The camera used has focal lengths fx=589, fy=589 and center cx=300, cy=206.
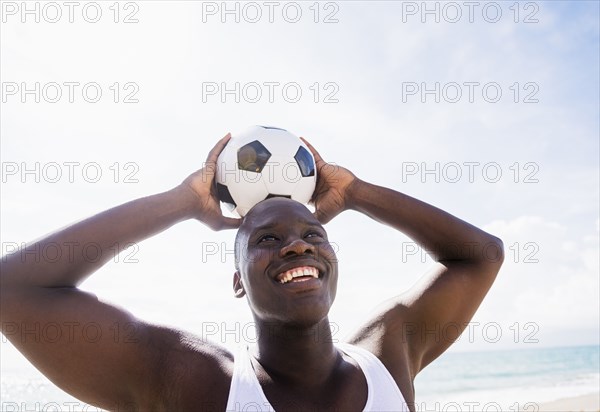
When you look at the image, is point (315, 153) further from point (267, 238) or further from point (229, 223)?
point (267, 238)

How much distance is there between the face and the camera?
2842mm

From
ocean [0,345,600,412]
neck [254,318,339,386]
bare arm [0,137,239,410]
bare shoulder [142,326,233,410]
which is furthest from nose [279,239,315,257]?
ocean [0,345,600,412]

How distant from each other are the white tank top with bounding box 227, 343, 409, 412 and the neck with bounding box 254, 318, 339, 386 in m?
0.12

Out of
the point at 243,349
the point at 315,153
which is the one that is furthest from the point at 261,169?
the point at 243,349

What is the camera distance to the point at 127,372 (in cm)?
279

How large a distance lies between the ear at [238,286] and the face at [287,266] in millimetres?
64

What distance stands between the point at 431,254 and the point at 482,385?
22.0 metres

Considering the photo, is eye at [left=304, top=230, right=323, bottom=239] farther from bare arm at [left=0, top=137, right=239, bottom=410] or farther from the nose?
bare arm at [left=0, top=137, right=239, bottom=410]

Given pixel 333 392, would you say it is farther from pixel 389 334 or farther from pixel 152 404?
pixel 152 404

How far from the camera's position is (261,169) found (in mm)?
3441

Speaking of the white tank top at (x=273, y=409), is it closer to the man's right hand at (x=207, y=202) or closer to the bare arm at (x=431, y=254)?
the bare arm at (x=431, y=254)

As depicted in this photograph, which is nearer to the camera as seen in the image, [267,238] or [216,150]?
[267,238]

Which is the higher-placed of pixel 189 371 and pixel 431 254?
pixel 431 254

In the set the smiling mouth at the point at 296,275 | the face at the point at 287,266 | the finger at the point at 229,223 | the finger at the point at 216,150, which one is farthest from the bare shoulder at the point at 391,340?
the finger at the point at 216,150
